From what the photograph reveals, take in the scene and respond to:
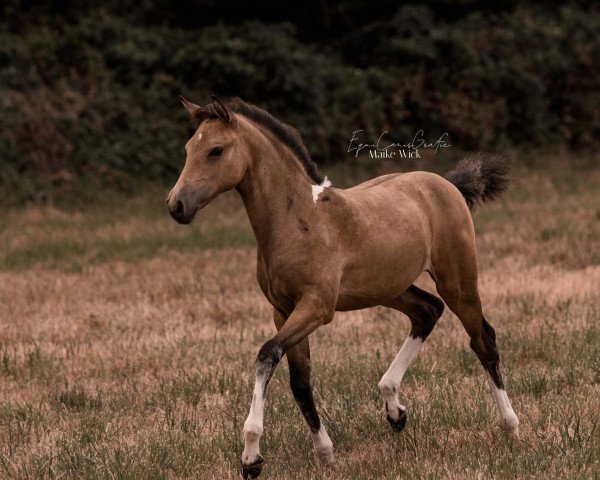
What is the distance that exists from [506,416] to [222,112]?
252cm

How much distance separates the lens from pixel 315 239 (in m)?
5.65

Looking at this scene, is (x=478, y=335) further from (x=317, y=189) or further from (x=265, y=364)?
(x=265, y=364)

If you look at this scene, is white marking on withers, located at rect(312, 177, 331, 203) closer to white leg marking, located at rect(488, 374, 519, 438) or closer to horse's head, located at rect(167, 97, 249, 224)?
horse's head, located at rect(167, 97, 249, 224)

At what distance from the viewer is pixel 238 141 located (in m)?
5.46

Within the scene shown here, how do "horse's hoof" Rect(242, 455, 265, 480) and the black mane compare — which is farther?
the black mane

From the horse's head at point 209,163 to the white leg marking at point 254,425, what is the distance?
938 mm

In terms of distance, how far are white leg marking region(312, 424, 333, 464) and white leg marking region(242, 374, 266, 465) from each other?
574mm

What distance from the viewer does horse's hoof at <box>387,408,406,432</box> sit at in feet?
20.8

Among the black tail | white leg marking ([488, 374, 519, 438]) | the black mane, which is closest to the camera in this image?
the black mane

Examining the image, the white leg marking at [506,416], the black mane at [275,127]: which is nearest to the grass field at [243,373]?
the white leg marking at [506,416]

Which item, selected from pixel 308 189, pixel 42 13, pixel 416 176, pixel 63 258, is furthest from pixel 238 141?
pixel 42 13

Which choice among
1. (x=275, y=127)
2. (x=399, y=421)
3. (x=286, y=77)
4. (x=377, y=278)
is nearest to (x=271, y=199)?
(x=275, y=127)

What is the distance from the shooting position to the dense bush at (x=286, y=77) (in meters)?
20.5

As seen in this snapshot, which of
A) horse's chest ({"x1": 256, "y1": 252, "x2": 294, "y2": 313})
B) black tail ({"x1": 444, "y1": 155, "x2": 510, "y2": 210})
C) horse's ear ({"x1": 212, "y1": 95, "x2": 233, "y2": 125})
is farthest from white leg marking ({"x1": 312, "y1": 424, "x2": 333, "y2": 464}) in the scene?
black tail ({"x1": 444, "y1": 155, "x2": 510, "y2": 210})
